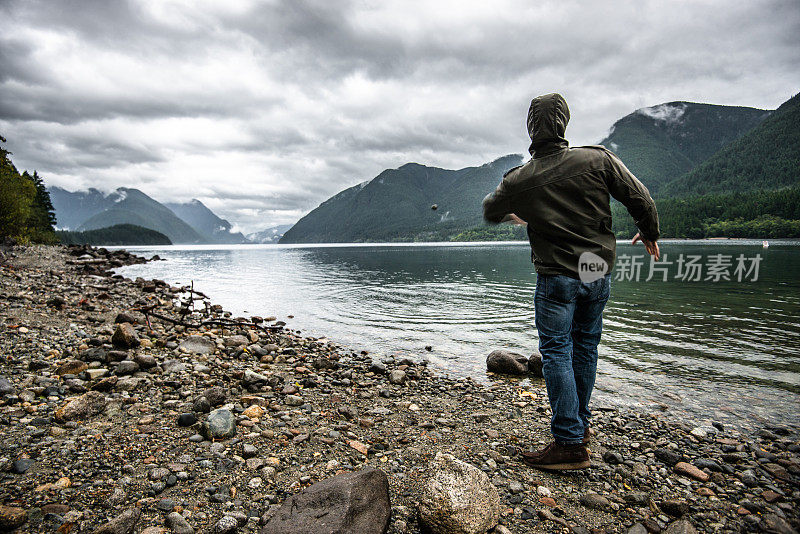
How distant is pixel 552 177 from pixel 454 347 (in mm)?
8573

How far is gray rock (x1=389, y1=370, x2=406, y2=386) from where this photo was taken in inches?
304

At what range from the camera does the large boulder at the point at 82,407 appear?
177 inches

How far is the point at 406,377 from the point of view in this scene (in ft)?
26.2

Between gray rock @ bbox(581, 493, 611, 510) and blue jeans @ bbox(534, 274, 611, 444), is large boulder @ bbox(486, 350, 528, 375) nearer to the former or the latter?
blue jeans @ bbox(534, 274, 611, 444)

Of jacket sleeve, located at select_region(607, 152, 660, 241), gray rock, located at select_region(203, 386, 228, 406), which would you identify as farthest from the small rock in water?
jacket sleeve, located at select_region(607, 152, 660, 241)

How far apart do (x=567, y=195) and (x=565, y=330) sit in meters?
1.38

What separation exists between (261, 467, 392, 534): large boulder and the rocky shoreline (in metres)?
0.06

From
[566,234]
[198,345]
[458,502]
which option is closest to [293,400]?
[458,502]

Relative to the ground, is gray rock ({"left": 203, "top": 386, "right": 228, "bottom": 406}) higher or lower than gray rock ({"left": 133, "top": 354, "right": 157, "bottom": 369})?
lower

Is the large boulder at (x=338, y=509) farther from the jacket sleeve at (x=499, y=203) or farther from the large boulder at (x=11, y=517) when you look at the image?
→ the jacket sleeve at (x=499, y=203)

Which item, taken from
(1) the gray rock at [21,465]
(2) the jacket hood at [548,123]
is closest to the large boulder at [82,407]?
(1) the gray rock at [21,465]

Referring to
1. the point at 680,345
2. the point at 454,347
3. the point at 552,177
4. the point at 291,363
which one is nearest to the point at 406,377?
the point at 291,363

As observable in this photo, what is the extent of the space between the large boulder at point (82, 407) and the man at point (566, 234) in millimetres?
5548

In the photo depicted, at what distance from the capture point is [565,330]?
380 cm
